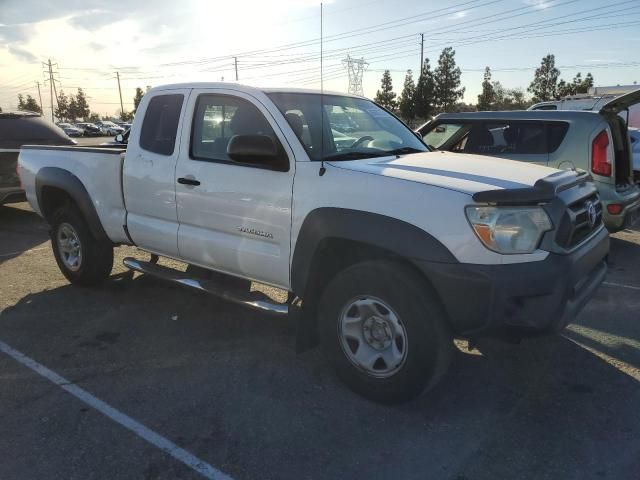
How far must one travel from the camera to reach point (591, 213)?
3.45 m

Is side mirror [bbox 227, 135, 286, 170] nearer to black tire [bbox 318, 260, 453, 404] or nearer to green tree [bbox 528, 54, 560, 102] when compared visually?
black tire [bbox 318, 260, 453, 404]

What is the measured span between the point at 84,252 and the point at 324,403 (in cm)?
324

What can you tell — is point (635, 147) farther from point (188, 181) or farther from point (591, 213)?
point (188, 181)

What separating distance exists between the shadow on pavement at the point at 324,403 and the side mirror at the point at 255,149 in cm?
147

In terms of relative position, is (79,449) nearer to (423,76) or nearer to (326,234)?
(326,234)

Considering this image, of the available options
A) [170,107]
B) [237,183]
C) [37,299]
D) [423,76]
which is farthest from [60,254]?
[423,76]

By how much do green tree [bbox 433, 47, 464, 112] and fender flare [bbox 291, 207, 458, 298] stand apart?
63123 mm

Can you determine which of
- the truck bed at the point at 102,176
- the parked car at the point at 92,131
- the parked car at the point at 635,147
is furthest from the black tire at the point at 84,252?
the parked car at the point at 92,131

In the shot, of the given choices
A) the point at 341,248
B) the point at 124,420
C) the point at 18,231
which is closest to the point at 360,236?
the point at 341,248

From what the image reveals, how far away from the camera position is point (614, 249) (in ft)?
23.2

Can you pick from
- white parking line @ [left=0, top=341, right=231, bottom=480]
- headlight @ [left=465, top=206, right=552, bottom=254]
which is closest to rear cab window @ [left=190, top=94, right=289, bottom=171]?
headlight @ [left=465, top=206, right=552, bottom=254]

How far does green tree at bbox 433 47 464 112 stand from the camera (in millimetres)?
62906

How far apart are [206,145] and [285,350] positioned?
5.57ft

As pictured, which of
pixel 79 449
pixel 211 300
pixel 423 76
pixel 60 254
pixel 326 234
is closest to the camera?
pixel 79 449
